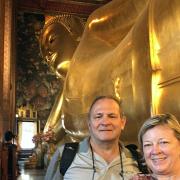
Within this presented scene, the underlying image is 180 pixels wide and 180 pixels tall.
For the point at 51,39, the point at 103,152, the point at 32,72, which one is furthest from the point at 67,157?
the point at 32,72

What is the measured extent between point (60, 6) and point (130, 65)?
323 inches

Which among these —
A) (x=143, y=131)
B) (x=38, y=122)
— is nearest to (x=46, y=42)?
(x=143, y=131)

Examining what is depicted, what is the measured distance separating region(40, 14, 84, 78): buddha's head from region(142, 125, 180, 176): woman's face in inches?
123

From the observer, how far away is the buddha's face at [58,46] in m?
3.93

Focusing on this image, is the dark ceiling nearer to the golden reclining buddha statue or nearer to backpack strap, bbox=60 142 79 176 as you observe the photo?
the golden reclining buddha statue

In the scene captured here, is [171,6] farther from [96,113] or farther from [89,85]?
[89,85]

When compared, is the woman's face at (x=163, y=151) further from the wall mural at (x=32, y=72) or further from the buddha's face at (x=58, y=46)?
the wall mural at (x=32, y=72)

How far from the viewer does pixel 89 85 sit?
246 centimetres

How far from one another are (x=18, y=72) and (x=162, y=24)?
8.21 m

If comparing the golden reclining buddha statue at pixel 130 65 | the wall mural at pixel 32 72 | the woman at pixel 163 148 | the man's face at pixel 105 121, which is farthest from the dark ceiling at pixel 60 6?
the woman at pixel 163 148

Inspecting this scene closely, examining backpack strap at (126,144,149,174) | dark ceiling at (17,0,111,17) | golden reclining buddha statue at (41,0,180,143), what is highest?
dark ceiling at (17,0,111,17)

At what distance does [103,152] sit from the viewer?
112 cm

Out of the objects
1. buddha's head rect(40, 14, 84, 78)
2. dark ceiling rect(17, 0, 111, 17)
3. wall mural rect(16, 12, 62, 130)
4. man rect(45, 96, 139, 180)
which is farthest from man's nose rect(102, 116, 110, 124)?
dark ceiling rect(17, 0, 111, 17)

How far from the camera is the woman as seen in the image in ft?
2.79
